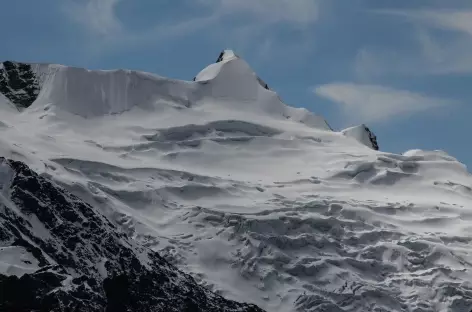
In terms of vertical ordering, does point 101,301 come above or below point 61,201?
below

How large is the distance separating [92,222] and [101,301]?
1587 centimetres

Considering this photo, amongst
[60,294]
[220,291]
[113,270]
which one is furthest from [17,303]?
[220,291]

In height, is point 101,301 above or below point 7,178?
below

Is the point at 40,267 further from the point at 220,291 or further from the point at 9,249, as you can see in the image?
the point at 220,291

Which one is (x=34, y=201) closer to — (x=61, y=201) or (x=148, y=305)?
(x=61, y=201)

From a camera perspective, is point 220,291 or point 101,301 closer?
point 101,301

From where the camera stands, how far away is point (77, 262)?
19125 centimetres

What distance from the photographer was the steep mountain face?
182 meters

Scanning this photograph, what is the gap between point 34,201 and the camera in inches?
7657

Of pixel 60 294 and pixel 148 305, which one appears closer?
pixel 60 294

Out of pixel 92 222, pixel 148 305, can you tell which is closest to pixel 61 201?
pixel 92 222

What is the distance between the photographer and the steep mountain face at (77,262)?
182 metres

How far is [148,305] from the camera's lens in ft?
634

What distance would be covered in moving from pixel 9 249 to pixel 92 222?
18.4 metres
